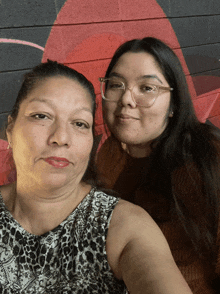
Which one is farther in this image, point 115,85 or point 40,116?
point 115,85

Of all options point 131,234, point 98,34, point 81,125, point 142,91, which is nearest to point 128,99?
point 142,91

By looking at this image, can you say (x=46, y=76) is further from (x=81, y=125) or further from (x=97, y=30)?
(x=97, y=30)

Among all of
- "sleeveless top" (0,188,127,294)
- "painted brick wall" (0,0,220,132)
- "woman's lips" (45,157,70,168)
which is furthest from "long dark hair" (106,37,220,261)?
"woman's lips" (45,157,70,168)

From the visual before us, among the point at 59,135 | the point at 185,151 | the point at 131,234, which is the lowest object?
the point at 131,234

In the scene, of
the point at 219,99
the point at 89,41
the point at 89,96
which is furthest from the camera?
the point at 219,99

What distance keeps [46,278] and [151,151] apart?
2.99 ft

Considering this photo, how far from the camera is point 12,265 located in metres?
1.05

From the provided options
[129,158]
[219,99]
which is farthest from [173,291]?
[219,99]

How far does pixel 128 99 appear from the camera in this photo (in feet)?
5.02

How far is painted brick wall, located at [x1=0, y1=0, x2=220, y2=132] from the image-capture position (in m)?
1.81

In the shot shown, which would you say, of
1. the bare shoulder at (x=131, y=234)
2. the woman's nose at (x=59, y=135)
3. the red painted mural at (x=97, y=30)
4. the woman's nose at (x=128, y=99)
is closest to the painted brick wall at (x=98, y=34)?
the red painted mural at (x=97, y=30)

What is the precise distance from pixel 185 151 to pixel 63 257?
829 mm

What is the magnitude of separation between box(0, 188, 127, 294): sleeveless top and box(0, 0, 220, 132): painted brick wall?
592 millimetres

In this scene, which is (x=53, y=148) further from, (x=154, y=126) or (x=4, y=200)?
(x=154, y=126)
